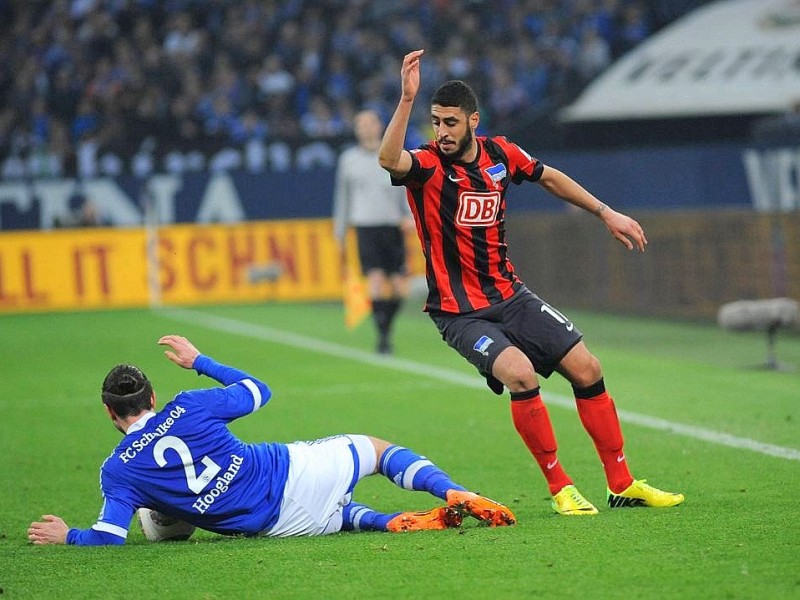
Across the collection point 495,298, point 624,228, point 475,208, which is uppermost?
point 475,208

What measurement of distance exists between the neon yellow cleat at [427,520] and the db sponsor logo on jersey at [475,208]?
130 cm

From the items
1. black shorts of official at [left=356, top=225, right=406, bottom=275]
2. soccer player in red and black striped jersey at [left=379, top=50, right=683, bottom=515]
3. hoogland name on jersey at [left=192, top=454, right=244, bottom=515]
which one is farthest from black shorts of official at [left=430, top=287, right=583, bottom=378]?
black shorts of official at [left=356, top=225, right=406, bottom=275]

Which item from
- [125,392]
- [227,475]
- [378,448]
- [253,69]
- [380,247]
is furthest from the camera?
[253,69]

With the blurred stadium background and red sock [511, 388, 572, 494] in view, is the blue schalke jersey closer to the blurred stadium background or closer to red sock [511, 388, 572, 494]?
red sock [511, 388, 572, 494]

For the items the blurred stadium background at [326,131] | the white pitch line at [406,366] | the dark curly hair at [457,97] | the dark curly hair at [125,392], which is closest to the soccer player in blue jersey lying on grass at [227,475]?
the dark curly hair at [125,392]

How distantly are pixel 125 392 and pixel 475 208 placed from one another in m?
1.79

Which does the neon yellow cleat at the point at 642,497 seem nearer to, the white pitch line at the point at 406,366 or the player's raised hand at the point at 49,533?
the white pitch line at the point at 406,366

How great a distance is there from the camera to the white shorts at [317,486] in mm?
5984

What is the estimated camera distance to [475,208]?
656 centimetres

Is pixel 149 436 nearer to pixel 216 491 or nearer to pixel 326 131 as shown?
pixel 216 491

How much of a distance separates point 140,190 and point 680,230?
9.57 m

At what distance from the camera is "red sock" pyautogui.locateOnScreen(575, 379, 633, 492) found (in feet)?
21.3

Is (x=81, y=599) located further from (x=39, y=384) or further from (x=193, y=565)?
(x=39, y=384)

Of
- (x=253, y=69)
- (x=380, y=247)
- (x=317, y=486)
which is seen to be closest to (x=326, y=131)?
(x=253, y=69)
